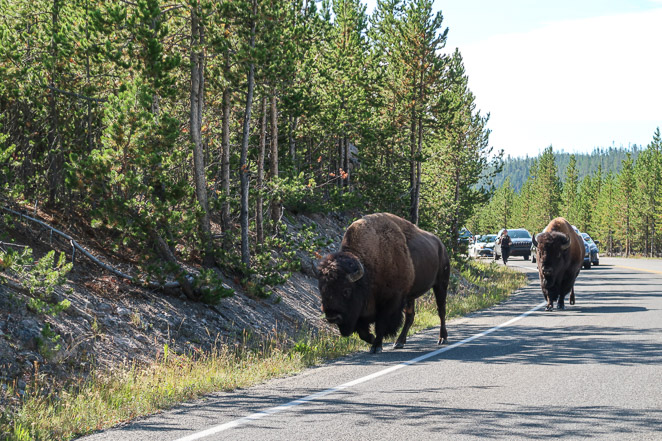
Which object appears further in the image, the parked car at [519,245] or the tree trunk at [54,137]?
the parked car at [519,245]

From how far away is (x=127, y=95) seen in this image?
9.38m

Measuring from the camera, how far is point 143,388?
7082 millimetres

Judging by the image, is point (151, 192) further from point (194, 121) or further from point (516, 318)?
point (516, 318)

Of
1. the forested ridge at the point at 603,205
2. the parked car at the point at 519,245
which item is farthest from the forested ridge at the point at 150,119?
the forested ridge at the point at 603,205

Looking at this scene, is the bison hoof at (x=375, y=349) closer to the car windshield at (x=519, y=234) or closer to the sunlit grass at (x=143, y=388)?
the sunlit grass at (x=143, y=388)

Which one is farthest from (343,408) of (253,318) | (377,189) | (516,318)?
(377,189)

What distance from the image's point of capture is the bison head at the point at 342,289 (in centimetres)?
889

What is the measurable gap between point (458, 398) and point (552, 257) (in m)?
10.5

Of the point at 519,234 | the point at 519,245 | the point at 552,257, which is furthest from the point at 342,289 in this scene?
the point at 519,234

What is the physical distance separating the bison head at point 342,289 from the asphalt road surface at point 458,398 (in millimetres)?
619

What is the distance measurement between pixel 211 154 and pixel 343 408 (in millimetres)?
12663

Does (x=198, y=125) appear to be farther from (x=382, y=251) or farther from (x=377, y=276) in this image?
(x=377, y=276)

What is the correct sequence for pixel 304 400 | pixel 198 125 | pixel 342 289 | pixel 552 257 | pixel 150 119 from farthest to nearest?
pixel 552 257 < pixel 198 125 < pixel 150 119 < pixel 342 289 < pixel 304 400

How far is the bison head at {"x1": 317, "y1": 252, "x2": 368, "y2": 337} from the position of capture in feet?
29.2
